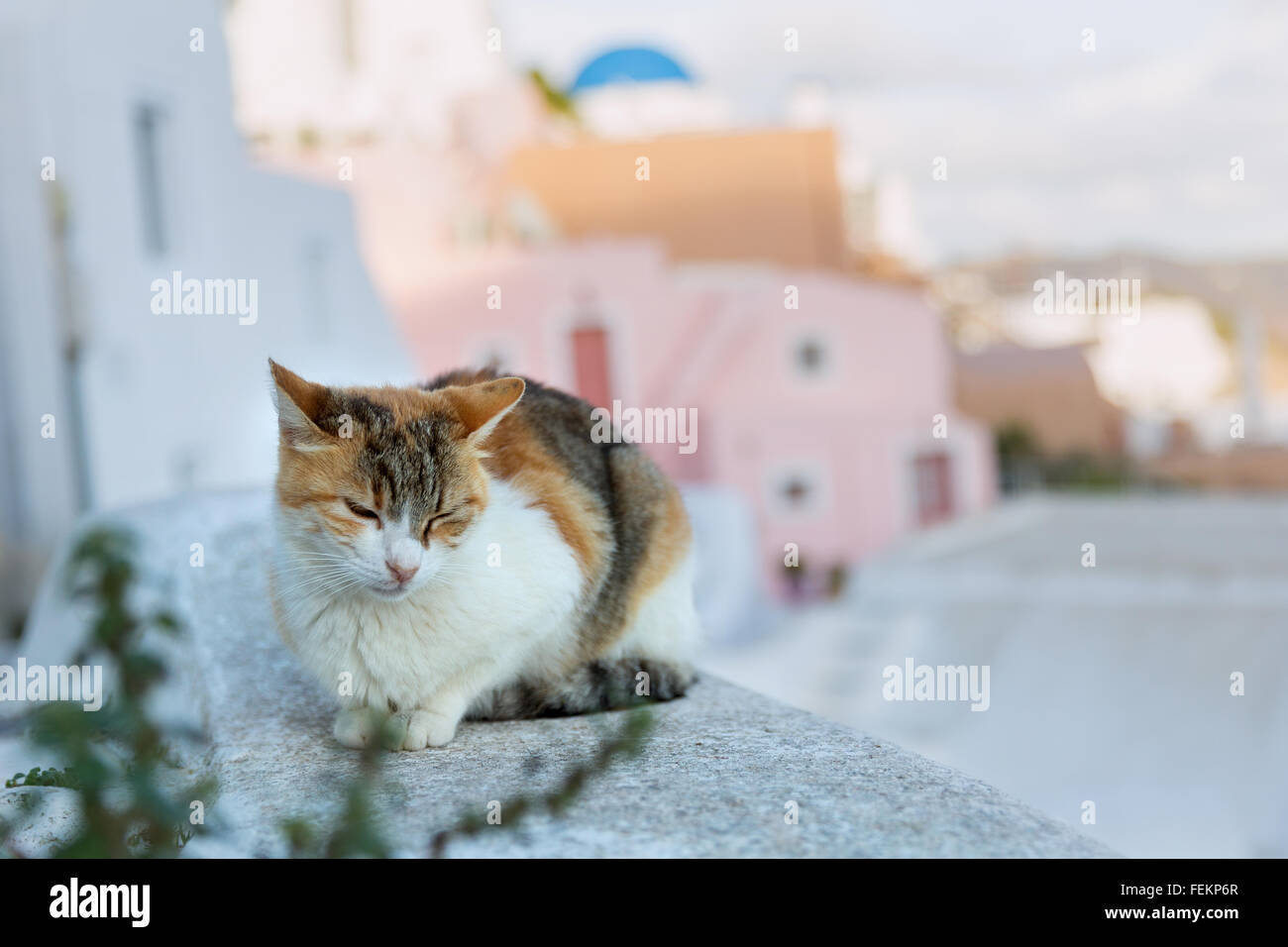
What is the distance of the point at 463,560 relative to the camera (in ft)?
7.95

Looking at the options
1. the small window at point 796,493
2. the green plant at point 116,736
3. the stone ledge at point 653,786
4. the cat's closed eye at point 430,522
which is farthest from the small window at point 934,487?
the green plant at point 116,736

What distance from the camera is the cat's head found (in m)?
2.24

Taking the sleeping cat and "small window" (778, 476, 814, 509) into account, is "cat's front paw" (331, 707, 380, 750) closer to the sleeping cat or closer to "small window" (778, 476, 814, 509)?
the sleeping cat

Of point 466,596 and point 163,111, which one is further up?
point 163,111

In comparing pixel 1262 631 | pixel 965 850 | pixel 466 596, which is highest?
→ pixel 466 596

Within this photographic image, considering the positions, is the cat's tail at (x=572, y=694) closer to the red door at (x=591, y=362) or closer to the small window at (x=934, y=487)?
the red door at (x=591, y=362)

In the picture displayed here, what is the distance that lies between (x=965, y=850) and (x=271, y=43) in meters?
18.3

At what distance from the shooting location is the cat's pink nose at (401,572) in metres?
2.21

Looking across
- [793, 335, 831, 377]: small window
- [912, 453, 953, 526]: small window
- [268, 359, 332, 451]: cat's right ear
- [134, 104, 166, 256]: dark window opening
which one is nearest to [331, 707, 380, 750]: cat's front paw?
[268, 359, 332, 451]: cat's right ear

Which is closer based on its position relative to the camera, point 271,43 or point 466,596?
point 466,596

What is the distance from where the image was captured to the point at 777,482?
18.5 metres

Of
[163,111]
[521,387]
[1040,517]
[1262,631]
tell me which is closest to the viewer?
[521,387]

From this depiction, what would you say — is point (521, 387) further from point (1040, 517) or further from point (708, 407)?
point (1040, 517)

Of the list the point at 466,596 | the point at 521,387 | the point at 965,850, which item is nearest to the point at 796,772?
the point at 965,850
